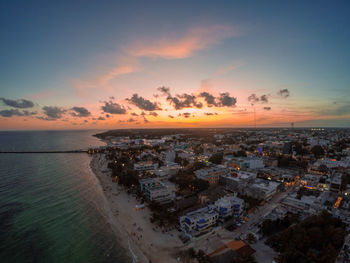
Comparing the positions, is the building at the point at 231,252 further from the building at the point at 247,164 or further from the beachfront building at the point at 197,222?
the building at the point at 247,164

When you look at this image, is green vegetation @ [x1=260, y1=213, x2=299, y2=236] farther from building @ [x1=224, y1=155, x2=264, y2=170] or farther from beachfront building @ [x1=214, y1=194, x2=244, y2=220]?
building @ [x1=224, y1=155, x2=264, y2=170]

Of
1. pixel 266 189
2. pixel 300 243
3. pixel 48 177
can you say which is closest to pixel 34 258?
pixel 300 243

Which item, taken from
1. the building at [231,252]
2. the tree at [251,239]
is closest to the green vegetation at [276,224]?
the tree at [251,239]

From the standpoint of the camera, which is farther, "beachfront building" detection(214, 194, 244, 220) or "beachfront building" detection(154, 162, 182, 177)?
"beachfront building" detection(154, 162, 182, 177)

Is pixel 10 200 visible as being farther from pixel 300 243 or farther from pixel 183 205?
pixel 300 243

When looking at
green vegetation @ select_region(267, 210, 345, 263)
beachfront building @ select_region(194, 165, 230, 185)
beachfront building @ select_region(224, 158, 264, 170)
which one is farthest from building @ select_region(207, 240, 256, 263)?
beachfront building @ select_region(224, 158, 264, 170)
